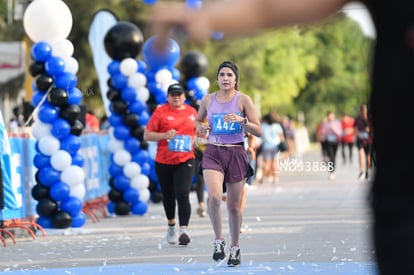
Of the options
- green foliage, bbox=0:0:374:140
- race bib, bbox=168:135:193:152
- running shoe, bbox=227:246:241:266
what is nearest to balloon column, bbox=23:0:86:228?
green foliage, bbox=0:0:374:140

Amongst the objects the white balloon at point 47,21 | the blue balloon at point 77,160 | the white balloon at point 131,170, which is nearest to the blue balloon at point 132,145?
the white balloon at point 131,170

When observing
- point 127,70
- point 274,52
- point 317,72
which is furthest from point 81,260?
point 317,72

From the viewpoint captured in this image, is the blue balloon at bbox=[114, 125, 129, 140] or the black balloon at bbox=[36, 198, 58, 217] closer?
the black balloon at bbox=[36, 198, 58, 217]

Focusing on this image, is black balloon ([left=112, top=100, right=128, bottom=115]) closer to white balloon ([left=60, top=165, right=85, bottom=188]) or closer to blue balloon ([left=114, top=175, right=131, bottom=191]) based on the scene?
blue balloon ([left=114, top=175, right=131, bottom=191])

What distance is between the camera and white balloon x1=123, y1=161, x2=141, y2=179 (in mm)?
18859

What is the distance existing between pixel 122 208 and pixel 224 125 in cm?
830

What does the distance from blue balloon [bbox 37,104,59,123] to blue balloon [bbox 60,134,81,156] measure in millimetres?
378

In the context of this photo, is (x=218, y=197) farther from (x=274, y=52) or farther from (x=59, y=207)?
(x=274, y=52)

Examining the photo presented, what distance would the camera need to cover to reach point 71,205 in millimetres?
15727

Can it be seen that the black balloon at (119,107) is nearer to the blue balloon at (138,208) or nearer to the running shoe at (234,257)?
the blue balloon at (138,208)

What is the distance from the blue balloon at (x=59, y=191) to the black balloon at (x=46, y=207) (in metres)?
0.10

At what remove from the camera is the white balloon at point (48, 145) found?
51.2ft

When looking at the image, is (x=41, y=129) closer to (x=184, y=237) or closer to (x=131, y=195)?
(x=131, y=195)

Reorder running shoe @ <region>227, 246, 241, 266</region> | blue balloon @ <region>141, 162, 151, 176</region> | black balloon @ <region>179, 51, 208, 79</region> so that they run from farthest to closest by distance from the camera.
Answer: black balloon @ <region>179, 51, 208, 79</region> < blue balloon @ <region>141, 162, 151, 176</region> < running shoe @ <region>227, 246, 241, 266</region>
